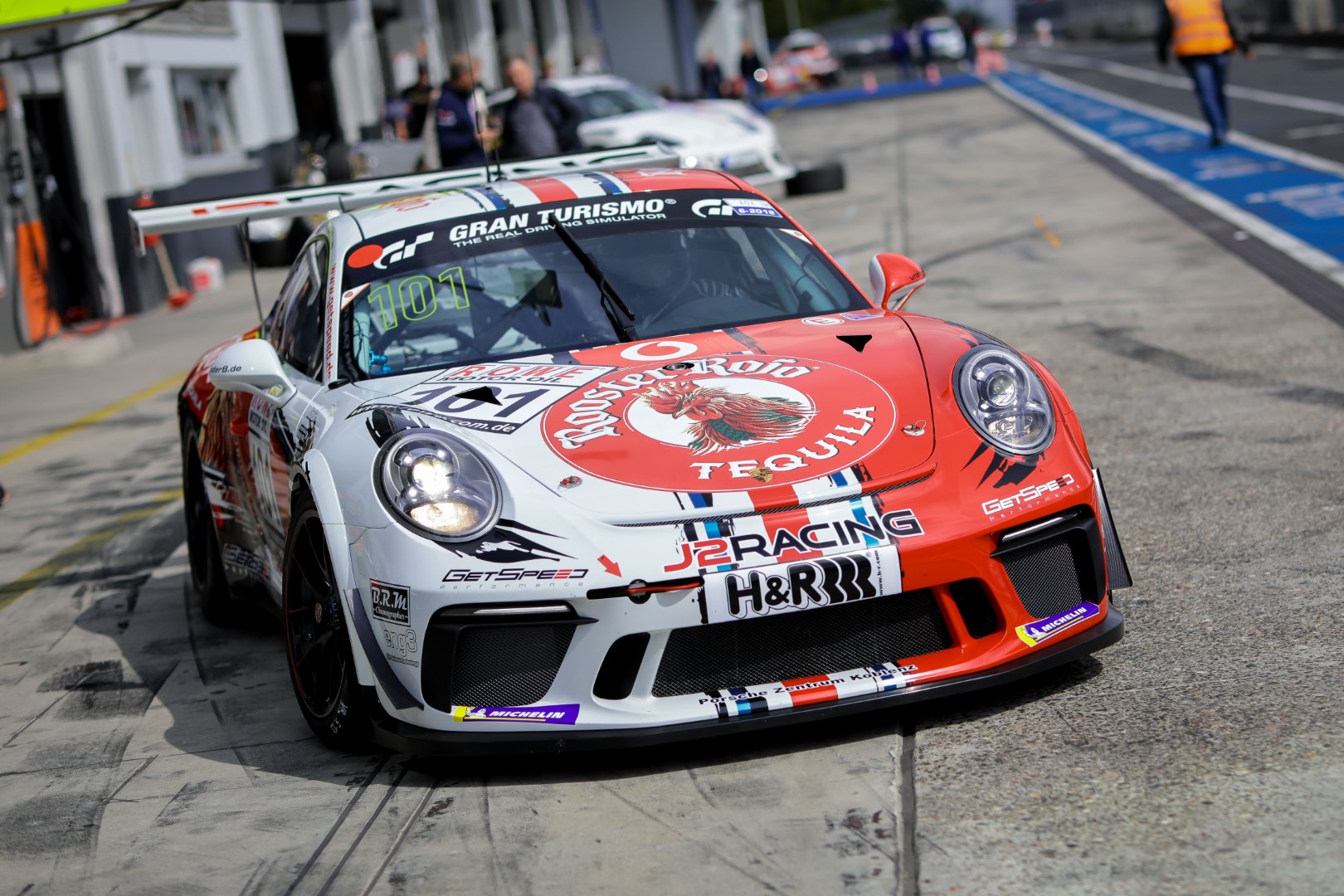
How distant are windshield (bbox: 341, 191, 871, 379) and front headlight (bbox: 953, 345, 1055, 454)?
81cm

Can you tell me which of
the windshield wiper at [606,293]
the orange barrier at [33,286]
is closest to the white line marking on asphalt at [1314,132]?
the orange barrier at [33,286]

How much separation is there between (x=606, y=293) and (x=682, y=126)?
12923 millimetres

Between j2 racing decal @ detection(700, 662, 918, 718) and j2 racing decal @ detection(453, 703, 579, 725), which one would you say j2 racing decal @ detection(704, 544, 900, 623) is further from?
j2 racing decal @ detection(453, 703, 579, 725)

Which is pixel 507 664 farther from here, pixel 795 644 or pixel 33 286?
pixel 33 286

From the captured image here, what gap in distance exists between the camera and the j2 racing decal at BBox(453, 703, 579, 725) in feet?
11.2

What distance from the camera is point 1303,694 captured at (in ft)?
11.5

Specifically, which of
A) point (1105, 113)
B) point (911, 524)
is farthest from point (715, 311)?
point (1105, 113)

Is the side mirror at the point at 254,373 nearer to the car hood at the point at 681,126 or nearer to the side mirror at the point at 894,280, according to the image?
the side mirror at the point at 894,280

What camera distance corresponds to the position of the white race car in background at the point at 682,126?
16156mm

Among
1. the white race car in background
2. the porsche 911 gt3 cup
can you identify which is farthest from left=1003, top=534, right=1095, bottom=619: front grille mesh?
the white race car in background

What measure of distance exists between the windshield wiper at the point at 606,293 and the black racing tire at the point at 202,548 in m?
1.55

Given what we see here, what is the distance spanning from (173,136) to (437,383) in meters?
17.2

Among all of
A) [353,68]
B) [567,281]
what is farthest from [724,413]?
[353,68]

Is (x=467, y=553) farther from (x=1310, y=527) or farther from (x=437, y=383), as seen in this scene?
(x=1310, y=527)
